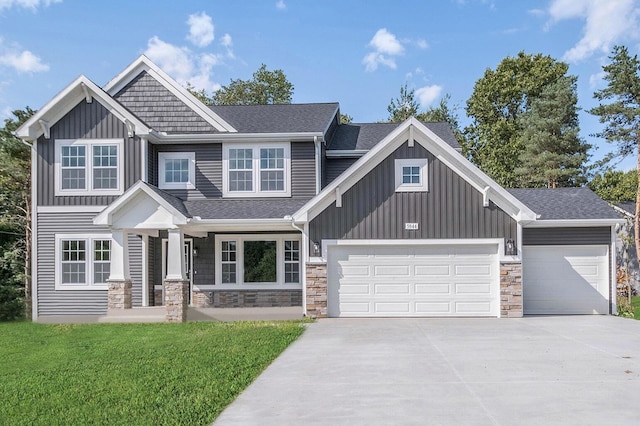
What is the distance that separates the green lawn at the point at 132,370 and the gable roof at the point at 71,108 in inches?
243

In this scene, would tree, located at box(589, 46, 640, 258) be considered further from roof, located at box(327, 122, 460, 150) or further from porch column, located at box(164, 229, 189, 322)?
porch column, located at box(164, 229, 189, 322)

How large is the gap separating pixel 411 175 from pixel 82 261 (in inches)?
406

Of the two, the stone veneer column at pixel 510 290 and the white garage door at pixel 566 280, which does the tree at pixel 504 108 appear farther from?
the stone veneer column at pixel 510 290

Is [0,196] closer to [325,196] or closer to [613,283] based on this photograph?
[325,196]

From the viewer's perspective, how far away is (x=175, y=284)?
15.1 meters

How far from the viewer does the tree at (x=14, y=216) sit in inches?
915

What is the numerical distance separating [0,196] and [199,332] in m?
16.9

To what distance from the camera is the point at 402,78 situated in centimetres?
3912

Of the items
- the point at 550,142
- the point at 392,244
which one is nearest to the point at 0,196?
the point at 392,244

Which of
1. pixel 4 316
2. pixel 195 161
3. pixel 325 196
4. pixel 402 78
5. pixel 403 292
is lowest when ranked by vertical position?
pixel 4 316

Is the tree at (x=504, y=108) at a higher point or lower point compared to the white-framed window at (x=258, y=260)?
higher

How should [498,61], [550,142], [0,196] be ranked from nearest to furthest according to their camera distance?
1. [0,196]
2. [550,142]
3. [498,61]

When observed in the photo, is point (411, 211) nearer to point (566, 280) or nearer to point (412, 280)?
point (412, 280)

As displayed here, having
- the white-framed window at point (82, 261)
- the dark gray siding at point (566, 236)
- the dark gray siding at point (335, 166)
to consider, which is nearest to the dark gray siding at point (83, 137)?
the white-framed window at point (82, 261)
